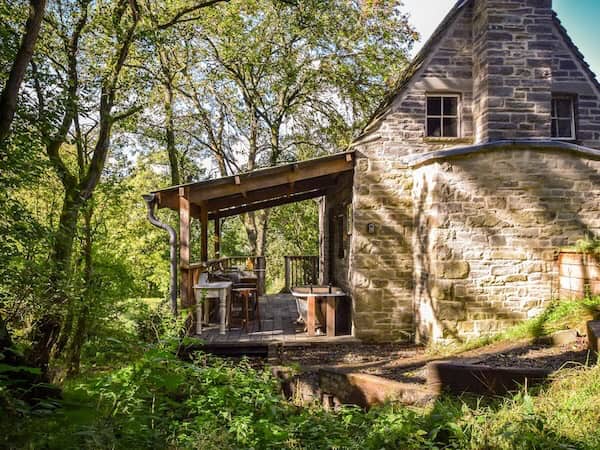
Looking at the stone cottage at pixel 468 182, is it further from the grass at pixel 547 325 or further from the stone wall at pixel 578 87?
the grass at pixel 547 325

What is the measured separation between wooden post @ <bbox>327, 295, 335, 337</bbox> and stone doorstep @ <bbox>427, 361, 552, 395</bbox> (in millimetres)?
3321

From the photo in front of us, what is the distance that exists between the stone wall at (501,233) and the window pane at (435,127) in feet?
4.81

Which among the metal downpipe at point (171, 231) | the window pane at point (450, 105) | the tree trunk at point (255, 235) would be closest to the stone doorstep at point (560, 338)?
the window pane at point (450, 105)

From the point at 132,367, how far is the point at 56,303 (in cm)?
235

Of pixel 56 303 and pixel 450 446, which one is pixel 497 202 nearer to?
pixel 450 446

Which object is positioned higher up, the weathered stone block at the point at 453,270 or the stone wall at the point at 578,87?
the stone wall at the point at 578,87

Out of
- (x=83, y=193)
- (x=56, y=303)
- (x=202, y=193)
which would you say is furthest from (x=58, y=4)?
(x=56, y=303)

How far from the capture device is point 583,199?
6.75 metres

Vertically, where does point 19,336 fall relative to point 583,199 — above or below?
below

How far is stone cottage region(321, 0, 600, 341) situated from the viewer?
667 cm

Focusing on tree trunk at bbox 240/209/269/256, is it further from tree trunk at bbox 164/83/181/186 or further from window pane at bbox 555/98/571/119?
window pane at bbox 555/98/571/119

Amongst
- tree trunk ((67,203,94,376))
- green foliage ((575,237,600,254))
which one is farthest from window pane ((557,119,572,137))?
tree trunk ((67,203,94,376))

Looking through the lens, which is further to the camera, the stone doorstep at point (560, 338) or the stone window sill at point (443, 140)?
the stone window sill at point (443, 140)

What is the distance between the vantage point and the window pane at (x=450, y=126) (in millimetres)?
8031
